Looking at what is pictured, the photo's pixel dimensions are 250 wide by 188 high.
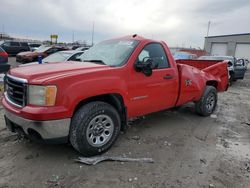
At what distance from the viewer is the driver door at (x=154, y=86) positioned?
392 centimetres

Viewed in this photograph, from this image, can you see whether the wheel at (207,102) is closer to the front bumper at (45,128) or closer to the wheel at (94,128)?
the wheel at (94,128)

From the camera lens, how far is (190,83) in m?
5.05

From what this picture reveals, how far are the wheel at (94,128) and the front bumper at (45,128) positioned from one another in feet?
0.42

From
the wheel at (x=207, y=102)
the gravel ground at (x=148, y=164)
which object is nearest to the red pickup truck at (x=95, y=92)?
the gravel ground at (x=148, y=164)

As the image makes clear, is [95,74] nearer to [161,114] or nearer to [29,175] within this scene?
[29,175]

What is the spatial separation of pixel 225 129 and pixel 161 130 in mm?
1511

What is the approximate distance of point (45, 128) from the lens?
2.98 metres

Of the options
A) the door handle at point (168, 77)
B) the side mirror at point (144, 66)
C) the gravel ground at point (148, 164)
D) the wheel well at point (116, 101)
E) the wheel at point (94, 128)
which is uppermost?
the side mirror at point (144, 66)

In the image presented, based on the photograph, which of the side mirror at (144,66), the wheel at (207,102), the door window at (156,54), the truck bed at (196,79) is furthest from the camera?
the wheel at (207,102)

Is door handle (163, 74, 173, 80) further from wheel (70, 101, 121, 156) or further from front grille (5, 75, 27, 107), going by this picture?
front grille (5, 75, 27, 107)

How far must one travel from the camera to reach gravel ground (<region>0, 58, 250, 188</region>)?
118 inches

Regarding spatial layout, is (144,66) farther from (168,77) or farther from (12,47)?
(12,47)

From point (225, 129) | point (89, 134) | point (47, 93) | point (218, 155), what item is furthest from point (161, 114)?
point (47, 93)

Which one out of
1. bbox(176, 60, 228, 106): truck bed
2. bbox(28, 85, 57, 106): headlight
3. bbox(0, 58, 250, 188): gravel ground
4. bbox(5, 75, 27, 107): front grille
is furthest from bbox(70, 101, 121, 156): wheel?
bbox(176, 60, 228, 106): truck bed
